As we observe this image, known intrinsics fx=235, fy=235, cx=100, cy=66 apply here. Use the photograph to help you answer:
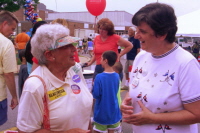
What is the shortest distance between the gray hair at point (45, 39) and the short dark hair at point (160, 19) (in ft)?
2.22

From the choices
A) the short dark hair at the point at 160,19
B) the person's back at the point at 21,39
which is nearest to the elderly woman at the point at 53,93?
the short dark hair at the point at 160,19

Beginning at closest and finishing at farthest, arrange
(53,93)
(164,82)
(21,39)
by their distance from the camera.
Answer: (164,82)
(53,93)
(21,39)

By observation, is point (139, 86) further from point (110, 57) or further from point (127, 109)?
point (110, 57)

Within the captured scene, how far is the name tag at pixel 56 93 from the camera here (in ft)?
6.07

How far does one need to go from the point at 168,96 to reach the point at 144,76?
30 centimetres

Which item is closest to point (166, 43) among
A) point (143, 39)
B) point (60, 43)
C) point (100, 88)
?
point (143, 39)

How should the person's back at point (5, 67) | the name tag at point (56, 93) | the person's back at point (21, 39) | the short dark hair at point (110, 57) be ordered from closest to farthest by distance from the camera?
the name tag at point (56, 93) < the person's back at point (5, 67) < the short dark hair at point (110, 57) < the person's back at point (21, 39)

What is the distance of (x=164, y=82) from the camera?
1751 millimetres

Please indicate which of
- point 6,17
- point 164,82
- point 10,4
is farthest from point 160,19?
point 10,4

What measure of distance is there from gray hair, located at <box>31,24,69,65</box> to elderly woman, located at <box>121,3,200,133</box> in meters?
0.64

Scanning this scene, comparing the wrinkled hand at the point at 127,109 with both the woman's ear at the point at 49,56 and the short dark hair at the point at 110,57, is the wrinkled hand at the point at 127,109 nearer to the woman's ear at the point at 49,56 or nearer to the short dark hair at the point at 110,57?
the woman's ear at the point at 49,56

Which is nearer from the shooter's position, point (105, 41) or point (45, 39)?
point (45, 39)

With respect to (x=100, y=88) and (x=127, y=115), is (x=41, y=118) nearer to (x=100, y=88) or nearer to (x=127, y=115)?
(x=127, y=115)

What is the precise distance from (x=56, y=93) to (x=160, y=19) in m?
0.99
